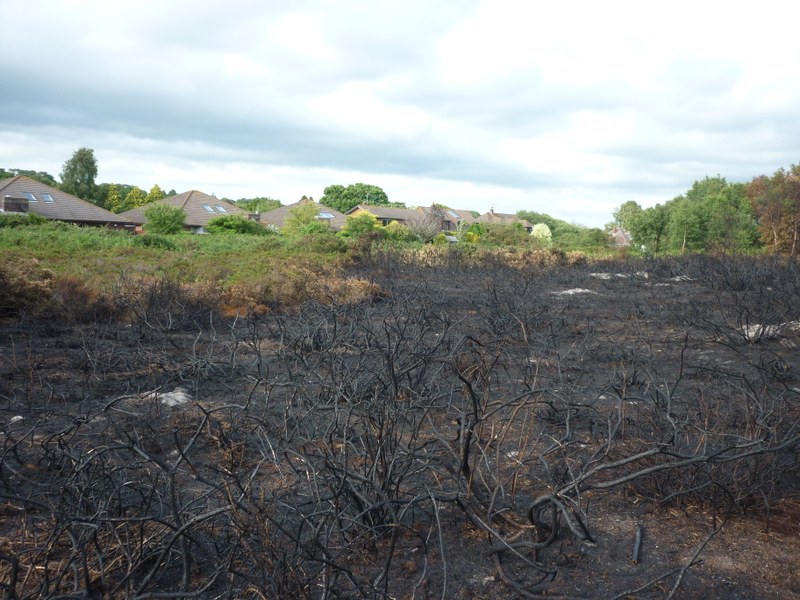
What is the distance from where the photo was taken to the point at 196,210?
172 feet

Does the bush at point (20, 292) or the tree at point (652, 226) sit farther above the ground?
the tree at point (652, 226)

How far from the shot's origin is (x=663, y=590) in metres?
3.29

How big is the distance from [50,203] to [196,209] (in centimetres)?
1306

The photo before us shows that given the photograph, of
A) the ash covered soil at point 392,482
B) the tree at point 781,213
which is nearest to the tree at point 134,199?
the tree at point 781,213

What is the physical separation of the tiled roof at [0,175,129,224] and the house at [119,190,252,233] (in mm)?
5602

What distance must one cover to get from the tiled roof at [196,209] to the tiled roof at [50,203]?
596 centimetres

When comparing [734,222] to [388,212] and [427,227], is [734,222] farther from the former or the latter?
[388,212]

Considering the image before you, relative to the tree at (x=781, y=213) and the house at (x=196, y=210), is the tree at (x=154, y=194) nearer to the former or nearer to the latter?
the house at (x=196, y=210)

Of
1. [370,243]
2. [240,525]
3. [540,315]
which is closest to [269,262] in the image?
[370,243]

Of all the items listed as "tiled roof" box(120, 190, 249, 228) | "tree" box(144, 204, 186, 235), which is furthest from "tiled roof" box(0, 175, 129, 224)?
"tiled roof" box(120, 190, 249, 228)

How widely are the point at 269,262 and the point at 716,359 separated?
1315 cm

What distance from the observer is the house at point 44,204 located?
38.9 m

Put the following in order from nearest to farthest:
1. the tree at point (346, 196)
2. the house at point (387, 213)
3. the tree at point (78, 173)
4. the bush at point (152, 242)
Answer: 1. the bush at point (152, 242)
2. the tree at point (78, 173)
3. the house at point (387, 213)
4. the tree at point (346, 196)

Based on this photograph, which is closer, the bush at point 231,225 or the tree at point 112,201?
the bush at point 231,225
